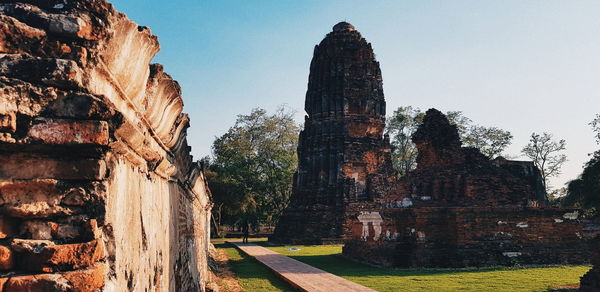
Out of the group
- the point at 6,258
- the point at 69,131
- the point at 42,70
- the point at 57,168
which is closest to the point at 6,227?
the point at 6,258

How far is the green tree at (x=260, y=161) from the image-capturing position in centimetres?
3166

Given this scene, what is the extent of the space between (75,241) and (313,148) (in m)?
21.8

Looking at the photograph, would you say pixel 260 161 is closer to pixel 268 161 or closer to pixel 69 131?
pixel 268 161

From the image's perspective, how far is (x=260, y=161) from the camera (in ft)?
112

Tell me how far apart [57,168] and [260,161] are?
1293 inches

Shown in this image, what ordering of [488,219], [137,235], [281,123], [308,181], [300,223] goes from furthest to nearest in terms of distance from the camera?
[281,123]
[308,181]
[300,223]
[488,219]
[137,235]

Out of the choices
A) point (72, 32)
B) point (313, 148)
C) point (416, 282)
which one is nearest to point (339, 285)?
point (416, 282)

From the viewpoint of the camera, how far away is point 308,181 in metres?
23.1

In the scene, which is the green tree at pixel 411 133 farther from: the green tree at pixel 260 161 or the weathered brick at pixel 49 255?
the weathered brick at pixel 49 255

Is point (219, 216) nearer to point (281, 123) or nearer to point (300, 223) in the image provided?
point (300, 223)

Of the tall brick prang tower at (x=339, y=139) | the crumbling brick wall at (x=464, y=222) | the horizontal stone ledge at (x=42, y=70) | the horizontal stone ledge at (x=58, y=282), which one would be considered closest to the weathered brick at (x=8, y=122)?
the horizontal stone ledge at (x=42, y=70)

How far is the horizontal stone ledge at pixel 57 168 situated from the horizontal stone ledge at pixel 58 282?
0.29 meters

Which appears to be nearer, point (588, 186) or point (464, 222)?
point (464, 222)

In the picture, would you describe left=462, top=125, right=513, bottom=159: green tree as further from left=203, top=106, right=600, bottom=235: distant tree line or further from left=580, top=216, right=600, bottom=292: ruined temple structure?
left=580, top=216, right=600, bottom=292: ruined temple structure
